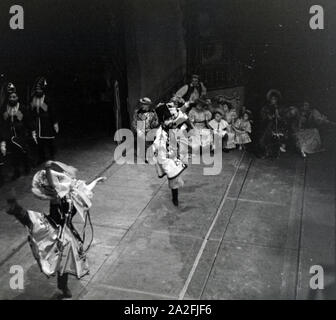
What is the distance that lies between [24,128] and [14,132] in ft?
0.98

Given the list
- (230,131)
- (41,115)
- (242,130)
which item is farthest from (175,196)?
(41,115)

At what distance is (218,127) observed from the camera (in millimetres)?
11844

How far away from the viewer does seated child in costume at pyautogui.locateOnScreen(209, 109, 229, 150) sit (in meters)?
11.8

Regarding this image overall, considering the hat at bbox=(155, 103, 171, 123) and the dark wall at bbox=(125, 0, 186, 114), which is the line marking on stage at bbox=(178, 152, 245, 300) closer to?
the hat at bbox=(155, 103, 171, 123)

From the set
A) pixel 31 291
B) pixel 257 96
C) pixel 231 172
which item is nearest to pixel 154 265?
pixel 31 291

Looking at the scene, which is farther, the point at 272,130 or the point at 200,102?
the point at 200,102

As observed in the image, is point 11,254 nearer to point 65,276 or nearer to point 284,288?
point 65,276

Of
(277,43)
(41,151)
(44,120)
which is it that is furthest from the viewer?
(277,43)

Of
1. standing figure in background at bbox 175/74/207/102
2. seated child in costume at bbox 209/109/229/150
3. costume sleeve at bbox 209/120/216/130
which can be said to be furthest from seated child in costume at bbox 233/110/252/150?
standing figure in background at bbox 175/74/207/102

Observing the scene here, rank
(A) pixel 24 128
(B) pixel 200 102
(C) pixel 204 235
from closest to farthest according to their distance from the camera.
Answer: (C) pixel 204 235 → (A) pixel 24 128 → (B) pixel 200 102

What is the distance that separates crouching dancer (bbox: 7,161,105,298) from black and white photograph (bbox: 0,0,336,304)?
0.06 ft

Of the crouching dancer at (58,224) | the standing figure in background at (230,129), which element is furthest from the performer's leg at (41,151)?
the crouching dancer at (58,224)

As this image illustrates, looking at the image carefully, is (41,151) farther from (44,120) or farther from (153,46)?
(153,46)
